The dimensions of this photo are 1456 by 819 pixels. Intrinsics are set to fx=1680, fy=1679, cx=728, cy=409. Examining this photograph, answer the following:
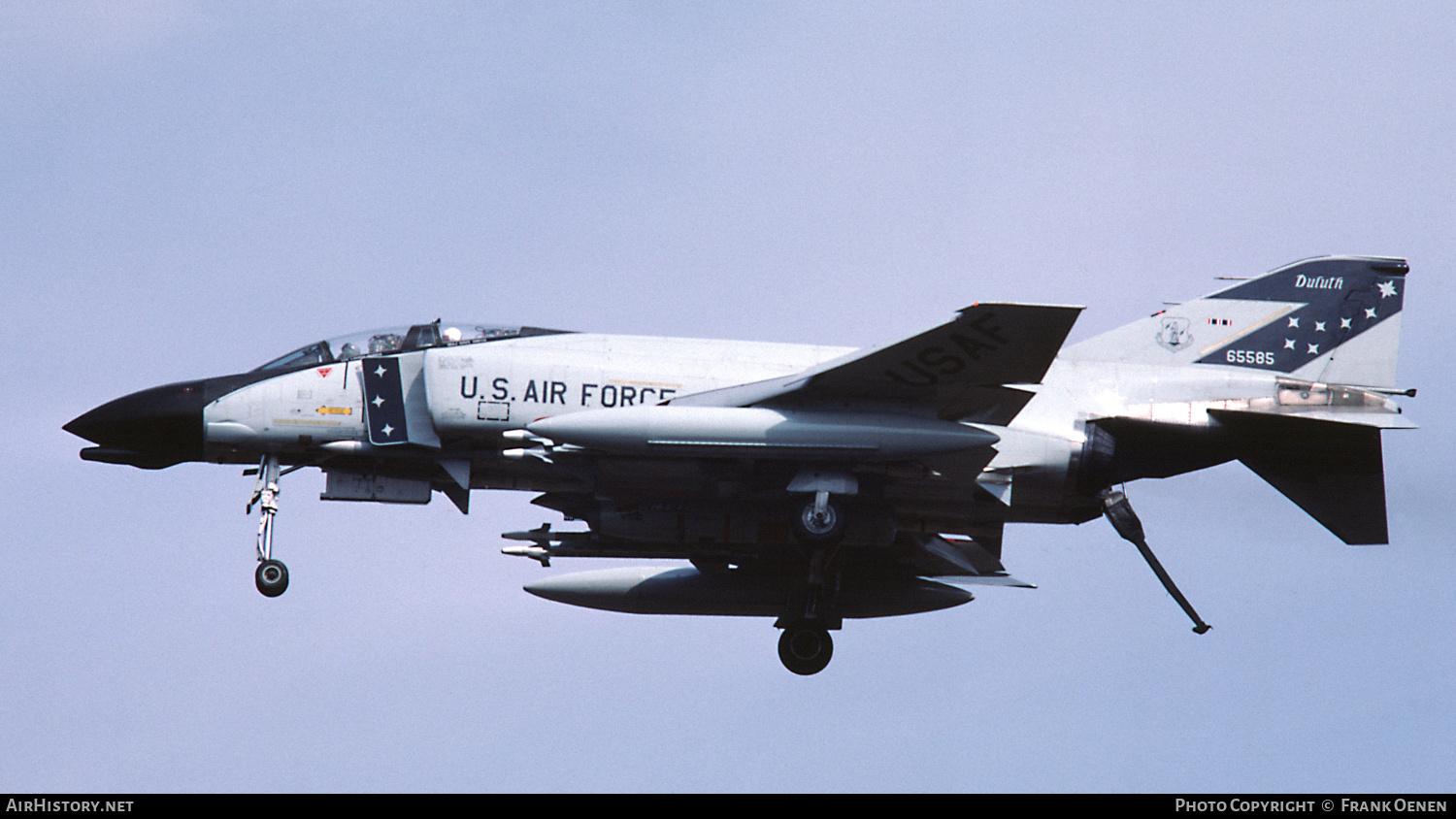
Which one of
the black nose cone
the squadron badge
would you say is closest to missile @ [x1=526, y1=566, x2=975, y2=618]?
the squadron badge

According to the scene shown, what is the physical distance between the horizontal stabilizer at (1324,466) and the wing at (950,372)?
3.23 m

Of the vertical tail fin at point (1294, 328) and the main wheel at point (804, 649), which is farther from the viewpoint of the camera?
the main wheel at point (804, 649)

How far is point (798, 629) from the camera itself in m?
21.7

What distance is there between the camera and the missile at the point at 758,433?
17875mm

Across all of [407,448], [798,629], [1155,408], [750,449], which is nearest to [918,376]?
[750,449]

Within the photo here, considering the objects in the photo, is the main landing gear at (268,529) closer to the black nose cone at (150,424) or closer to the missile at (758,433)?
the black nose cone at (150,424)

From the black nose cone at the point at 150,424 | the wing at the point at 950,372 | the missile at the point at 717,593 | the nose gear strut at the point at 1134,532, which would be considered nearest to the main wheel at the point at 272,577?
the black nose cone at the point at 150,424

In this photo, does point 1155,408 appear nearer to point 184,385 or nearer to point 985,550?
point 985,550

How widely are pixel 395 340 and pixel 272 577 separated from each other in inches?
124

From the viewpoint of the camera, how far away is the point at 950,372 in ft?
59.8

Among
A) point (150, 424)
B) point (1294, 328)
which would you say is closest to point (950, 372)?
point (1294, 328)

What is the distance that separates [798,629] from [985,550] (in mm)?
2843

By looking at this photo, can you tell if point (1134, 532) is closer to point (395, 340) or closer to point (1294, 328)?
point (1294, 328)
